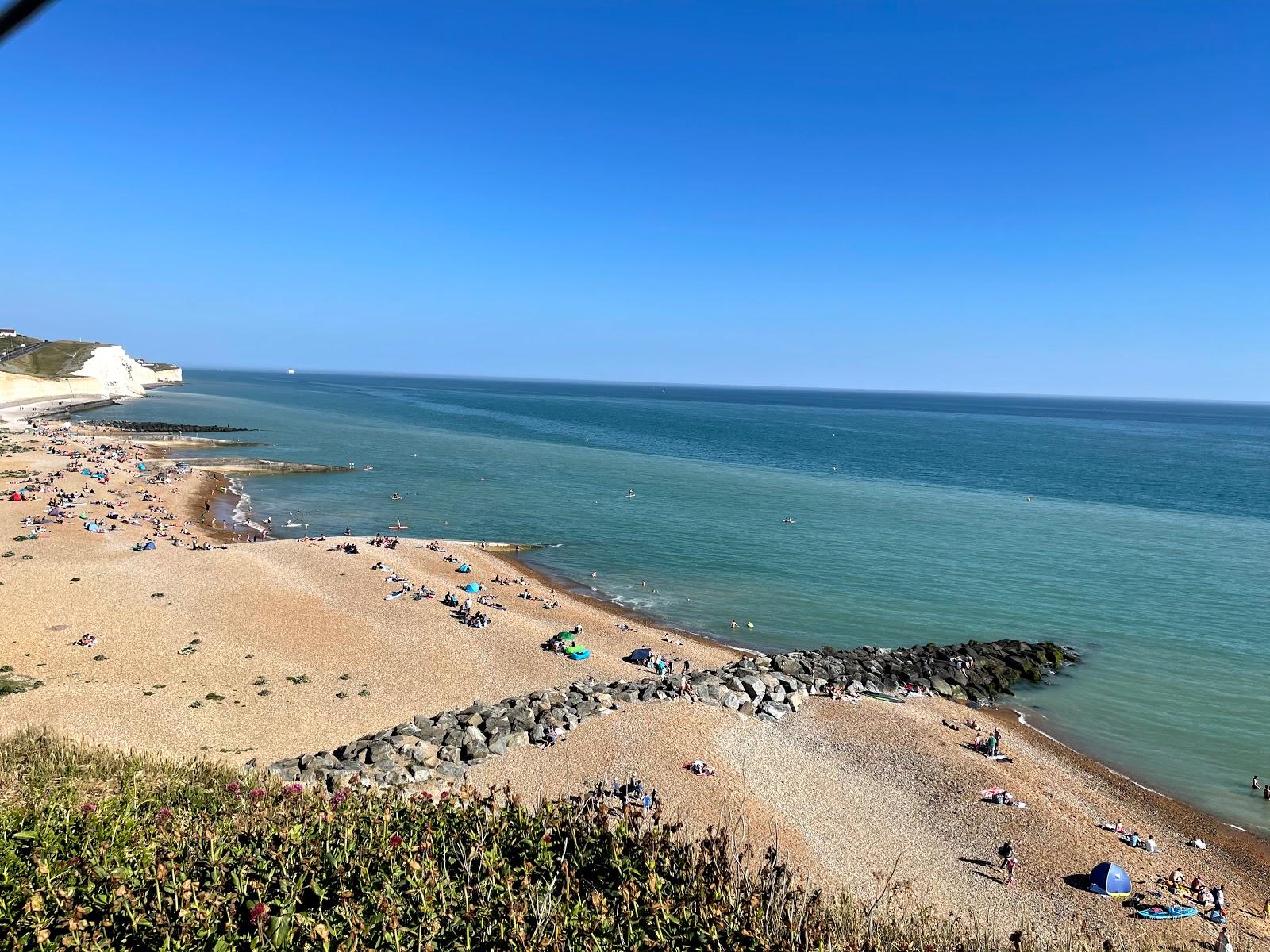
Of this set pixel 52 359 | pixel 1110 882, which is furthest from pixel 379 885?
pixel 52 359

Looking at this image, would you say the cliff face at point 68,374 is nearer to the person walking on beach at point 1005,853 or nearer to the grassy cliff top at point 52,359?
the grassy cliff top at point 52,359

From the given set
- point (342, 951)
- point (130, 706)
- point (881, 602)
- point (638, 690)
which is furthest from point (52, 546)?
point (881, 602)

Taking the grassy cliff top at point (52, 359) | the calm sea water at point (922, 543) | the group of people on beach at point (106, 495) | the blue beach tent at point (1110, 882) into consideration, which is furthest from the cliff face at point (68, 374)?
the blue beach tent at point (1110, 882)

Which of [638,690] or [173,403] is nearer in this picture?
[638,690]

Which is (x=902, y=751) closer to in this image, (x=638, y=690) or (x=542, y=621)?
(x=638, y=690)

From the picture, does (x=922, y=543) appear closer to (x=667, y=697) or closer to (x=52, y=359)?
(x=667, y=697)
